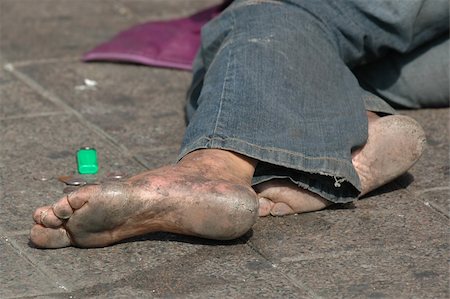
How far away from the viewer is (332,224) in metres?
2.62

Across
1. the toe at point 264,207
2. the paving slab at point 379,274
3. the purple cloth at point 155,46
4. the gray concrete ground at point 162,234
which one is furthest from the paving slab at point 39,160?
the paving slab at point 379,274

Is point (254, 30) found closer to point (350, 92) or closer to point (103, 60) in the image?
point (350, 92)

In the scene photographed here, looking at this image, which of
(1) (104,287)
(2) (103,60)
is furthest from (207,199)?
(2) (103,60)

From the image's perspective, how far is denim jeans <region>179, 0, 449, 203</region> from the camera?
2602 mm

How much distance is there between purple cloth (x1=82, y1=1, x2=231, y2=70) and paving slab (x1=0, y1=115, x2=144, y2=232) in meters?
0.60

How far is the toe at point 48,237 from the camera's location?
94.6 inches

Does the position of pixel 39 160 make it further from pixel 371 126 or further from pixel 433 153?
pixel 433 153

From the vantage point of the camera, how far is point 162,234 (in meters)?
2.54

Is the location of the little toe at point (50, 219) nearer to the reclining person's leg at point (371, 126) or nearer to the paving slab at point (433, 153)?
the reclining person's leg at point (371, 126)

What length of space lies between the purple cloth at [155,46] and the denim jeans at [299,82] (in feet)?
2.57

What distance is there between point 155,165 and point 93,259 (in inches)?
25.8

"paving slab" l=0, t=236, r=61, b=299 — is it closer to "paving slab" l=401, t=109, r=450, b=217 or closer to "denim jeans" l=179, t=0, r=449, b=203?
"denim jeans" l=179, t=0, r=449, b=203

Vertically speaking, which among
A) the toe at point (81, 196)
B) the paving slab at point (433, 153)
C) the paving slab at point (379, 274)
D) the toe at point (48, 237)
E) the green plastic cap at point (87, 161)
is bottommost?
the paving slab at point (433, 153)

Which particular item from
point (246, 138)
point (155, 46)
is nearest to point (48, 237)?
point (246, 138)
